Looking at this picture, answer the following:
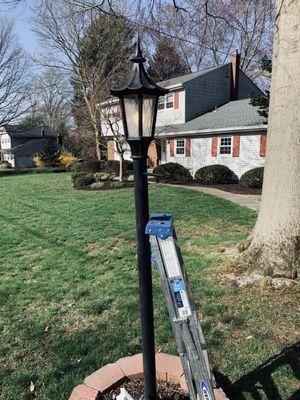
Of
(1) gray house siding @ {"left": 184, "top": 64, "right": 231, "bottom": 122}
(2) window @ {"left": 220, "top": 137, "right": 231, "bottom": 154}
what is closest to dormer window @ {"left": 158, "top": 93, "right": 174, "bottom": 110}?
(1) gray house siding @ {"left": 184, "top": 64, "right": 231, "bottom": 122}

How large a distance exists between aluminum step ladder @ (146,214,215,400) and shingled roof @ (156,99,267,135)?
1444 cm

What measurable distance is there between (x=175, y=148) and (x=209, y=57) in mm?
14248


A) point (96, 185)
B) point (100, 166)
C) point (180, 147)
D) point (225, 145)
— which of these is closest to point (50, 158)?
point (100, 166)

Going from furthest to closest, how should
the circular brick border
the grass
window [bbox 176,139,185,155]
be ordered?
window [bbox 176,139,185,155], the grass, the circular brick border

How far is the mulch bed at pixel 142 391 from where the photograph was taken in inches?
92.0

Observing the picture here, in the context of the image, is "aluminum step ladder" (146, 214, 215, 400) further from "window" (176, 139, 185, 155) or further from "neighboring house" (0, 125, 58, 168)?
"neighboring house" (0, 125, 58, 168)

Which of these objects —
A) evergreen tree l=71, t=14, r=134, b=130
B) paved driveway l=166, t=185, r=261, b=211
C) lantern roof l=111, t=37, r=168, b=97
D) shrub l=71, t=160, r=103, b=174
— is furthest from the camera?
evergreen tree l=71, t=14, r=134, b=130

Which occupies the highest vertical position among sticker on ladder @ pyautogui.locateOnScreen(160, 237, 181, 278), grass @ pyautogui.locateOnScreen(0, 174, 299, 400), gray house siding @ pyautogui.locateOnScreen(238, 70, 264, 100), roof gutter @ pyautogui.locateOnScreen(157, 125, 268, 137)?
gray house siding @ pyautogui.locateOnScreen(238, 70, 264, 100)

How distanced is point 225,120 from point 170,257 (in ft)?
57.3

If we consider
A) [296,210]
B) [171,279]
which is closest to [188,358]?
[171,279]

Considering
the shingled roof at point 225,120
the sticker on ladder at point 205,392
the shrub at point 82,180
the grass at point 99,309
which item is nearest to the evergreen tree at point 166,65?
the shingled roof at point 225,120

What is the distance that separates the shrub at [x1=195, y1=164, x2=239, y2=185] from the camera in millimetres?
16406

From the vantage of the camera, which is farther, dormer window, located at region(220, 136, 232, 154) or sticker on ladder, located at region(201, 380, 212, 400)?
dormer window, located at region(220, 136, 232, 154)

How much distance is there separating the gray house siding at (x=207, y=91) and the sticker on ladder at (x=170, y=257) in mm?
19917
